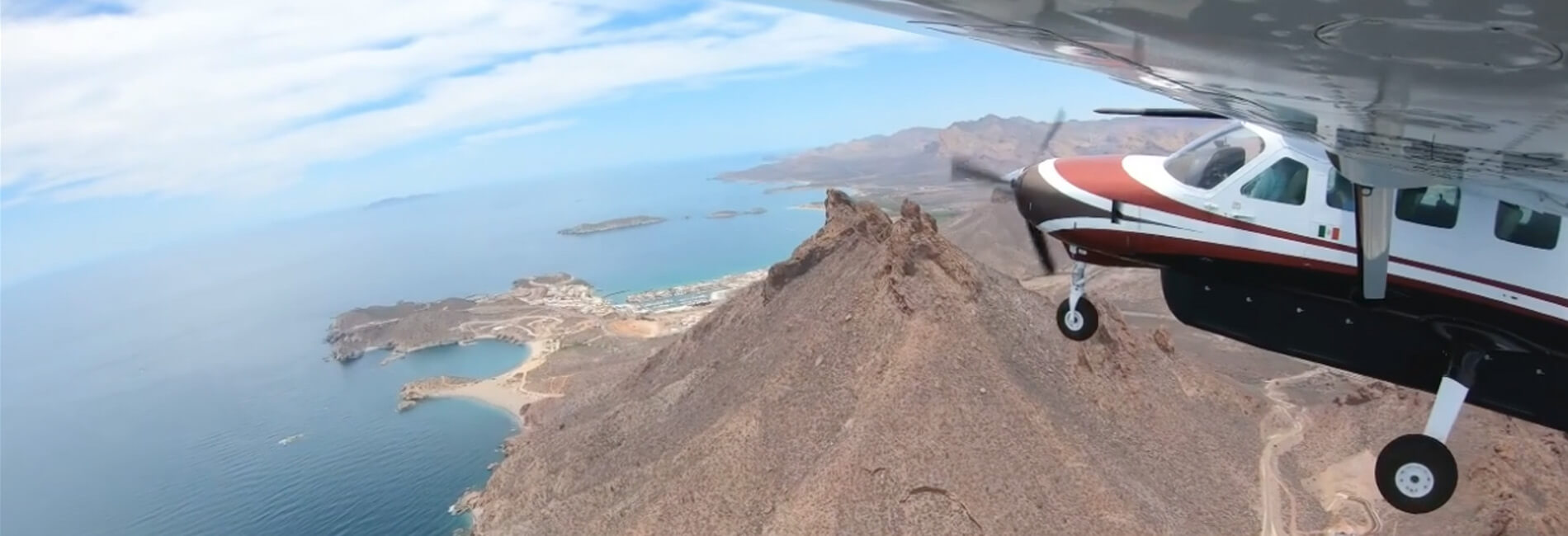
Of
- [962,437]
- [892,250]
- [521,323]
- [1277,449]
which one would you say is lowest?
[521,323]

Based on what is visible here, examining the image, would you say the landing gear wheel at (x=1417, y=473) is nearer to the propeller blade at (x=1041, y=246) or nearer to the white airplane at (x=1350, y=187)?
the white airplane at (x=1350, y=187)

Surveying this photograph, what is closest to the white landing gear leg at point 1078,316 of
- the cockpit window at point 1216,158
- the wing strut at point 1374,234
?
the cockpit window at point 1216,158

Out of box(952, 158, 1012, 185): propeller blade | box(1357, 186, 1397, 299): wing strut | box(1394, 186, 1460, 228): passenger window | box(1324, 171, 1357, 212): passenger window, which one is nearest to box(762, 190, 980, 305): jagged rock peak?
box(952, 158, 1012, 185): propeller blade

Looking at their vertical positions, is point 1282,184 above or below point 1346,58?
below

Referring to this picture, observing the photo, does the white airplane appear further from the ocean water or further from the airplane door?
the ocean water

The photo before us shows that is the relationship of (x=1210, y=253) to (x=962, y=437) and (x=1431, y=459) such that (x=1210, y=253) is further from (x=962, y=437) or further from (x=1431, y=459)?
(x=962, y=437)

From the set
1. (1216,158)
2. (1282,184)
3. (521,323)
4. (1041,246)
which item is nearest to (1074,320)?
(1041,246)
